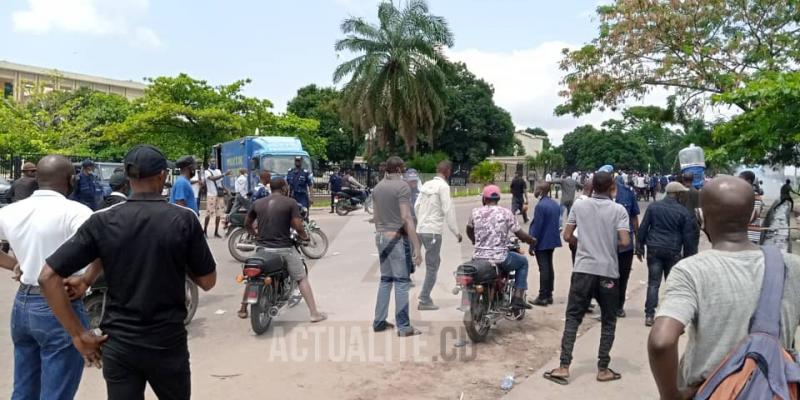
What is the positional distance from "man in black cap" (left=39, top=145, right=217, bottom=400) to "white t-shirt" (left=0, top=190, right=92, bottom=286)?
2.55ft

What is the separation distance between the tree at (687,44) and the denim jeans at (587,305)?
14859mm

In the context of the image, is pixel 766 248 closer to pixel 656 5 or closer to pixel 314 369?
pixel 314 369

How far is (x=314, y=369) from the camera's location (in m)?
5.49

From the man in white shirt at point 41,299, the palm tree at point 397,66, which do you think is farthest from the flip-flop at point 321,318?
the palm tree at point 397,66

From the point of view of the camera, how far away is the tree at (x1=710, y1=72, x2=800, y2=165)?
328 inches

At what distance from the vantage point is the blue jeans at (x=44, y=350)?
342 cm

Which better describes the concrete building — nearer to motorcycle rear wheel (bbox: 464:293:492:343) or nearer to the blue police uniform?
the blue police uniform

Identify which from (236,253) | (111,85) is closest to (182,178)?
(236,253)

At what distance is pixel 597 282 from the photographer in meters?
5.21

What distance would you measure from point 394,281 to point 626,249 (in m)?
2.43

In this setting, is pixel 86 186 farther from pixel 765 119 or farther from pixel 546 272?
pixel 765 119

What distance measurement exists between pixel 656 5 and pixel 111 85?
3353 inches

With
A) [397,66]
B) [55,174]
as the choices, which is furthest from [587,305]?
[397,66]

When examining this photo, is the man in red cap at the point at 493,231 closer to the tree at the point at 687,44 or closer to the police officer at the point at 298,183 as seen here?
the police officer at the point at 298,183
